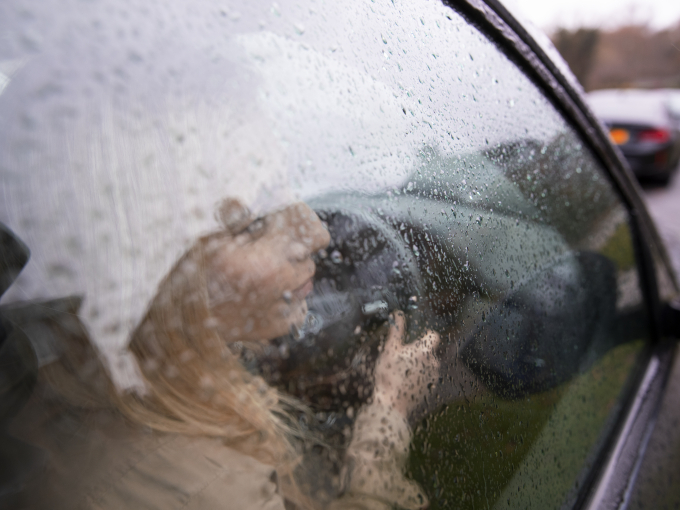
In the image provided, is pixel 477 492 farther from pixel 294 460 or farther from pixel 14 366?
pixel 14 366

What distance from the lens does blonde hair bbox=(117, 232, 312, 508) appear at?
65cm

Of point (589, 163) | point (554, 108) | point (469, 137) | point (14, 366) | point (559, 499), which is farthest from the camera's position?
point (589, 163)

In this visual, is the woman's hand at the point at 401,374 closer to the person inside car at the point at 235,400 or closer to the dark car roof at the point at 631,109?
the person inside car at the point at 235,400

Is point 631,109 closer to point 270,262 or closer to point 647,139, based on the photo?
point 647,139

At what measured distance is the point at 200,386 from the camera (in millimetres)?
719

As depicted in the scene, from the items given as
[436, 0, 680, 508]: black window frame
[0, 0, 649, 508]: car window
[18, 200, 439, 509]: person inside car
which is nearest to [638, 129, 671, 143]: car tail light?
[436, 0, 680, 508]: black window frame

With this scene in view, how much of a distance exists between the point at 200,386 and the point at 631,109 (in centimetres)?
900

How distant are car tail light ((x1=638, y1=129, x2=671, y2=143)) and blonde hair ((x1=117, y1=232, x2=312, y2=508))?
814 centimetres

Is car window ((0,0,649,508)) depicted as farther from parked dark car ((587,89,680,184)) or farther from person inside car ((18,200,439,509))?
parked dark car ((587,89,680,184))

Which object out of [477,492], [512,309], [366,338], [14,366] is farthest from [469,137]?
[14,366]

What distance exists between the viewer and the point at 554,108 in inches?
56.6

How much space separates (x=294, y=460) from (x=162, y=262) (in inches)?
16.2

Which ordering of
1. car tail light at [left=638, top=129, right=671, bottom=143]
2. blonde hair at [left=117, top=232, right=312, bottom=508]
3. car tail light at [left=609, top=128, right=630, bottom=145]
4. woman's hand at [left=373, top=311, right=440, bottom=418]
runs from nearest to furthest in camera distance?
blonde hair at [left=117, top=232, right=312, bottom=508] → woman's hand at [left=373, top=311, right=440, bottom=418] → car tail light at [left=638, top=129, right=671, bottom=143] → car tail light at [left=609, top=128, right=630, bottom=145]

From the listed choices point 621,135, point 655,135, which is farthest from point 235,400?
point 655,135
